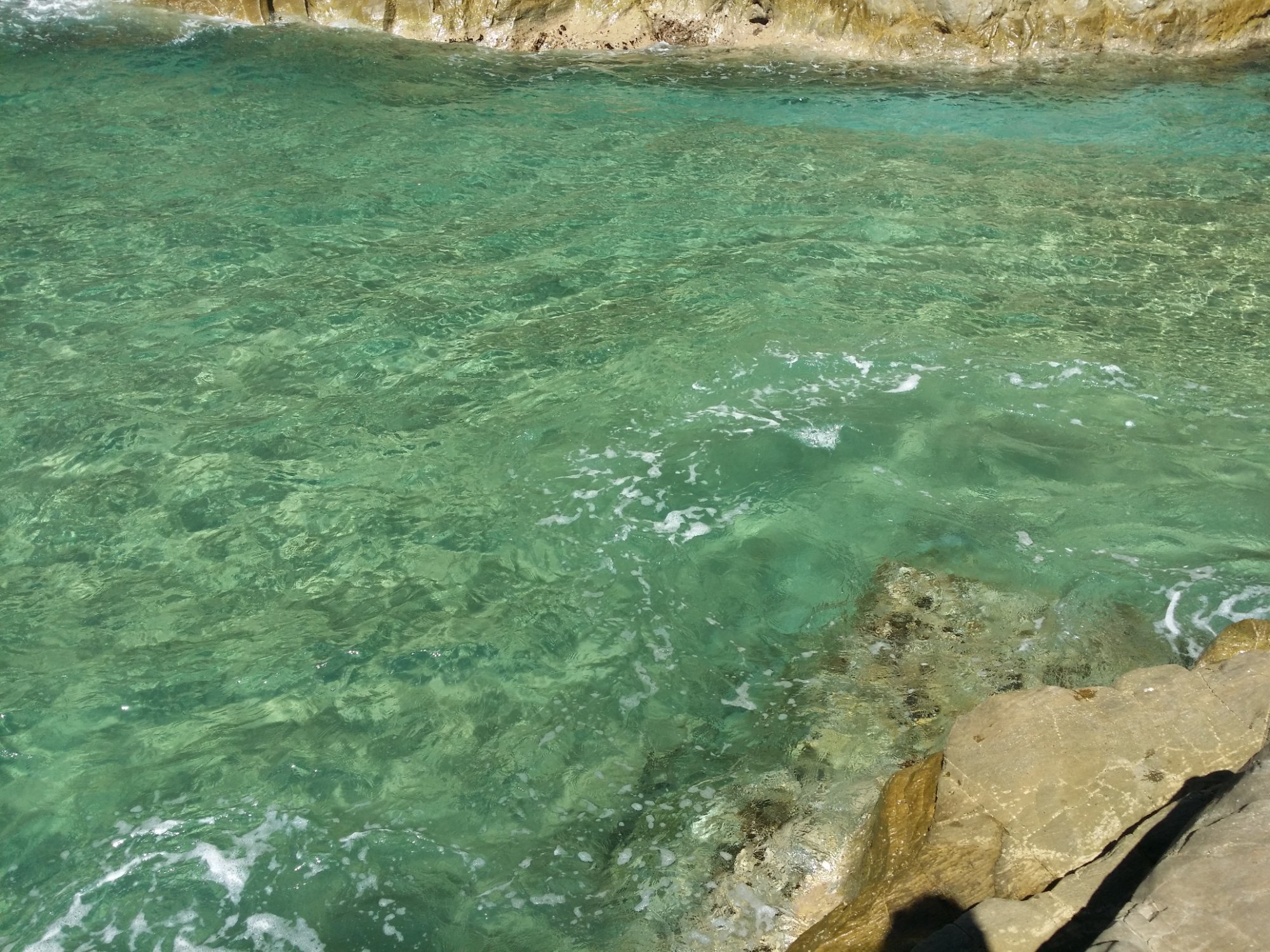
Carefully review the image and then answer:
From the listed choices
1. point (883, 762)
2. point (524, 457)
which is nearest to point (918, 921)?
point (883, 762)

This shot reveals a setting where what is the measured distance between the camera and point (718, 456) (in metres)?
6.00

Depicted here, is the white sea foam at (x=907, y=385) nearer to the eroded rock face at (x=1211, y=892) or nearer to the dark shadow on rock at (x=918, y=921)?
the dark shadow on rock at (x=918, y=921)

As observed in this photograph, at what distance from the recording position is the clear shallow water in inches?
161

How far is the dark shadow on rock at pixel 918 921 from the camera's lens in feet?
10.5

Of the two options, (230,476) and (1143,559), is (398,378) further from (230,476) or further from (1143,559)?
(1143,559)

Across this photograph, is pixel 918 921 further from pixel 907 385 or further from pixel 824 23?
pixel 824 23

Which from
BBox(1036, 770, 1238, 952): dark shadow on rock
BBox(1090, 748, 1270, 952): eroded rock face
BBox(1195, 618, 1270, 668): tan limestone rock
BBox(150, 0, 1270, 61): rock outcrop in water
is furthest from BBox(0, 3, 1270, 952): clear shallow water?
BBox(150, 0, 1270, 61): rock outcrop in water

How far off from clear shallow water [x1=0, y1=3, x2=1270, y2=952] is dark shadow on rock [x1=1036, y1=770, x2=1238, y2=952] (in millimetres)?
1144

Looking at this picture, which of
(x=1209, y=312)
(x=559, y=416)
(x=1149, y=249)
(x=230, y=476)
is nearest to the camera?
(x=230, y=476)

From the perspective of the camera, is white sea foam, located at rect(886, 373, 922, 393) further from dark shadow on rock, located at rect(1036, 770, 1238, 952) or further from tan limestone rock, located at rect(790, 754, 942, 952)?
dark shadow on rock, located at rect(1036, 770, 1238, 952)

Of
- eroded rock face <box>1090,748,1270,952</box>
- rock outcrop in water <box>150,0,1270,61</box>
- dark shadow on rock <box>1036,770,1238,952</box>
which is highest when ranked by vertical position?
rock outcrop in water <box>150,0,1270,61</box>

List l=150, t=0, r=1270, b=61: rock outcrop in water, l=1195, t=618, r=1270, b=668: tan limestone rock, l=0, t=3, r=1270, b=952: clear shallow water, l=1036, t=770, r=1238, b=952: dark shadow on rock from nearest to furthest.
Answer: l=1036, t=770, r=1238, b=952: dark shadow on rock < l=0, t=3, r=1270, b=952: clear shallow water < l=1195, t=618, r=1270, b=668: tan limestone rock < l=150, t=0, r=1270, b=61: rock outcrop in water

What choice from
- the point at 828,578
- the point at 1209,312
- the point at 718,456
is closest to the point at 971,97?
the point at 1209,312

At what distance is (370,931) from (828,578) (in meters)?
2.58
